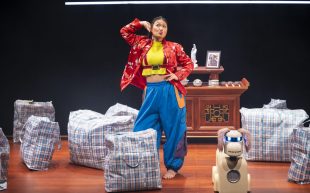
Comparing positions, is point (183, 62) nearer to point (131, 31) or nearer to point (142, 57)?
point (142, 57)

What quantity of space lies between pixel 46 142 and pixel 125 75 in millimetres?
1038

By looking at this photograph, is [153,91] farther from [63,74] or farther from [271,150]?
[63,74]

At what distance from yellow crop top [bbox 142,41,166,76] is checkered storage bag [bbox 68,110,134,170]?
697mm

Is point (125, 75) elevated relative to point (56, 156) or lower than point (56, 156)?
elevated

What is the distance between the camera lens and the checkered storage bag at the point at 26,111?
7.92 meters

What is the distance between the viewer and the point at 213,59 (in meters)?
7.89

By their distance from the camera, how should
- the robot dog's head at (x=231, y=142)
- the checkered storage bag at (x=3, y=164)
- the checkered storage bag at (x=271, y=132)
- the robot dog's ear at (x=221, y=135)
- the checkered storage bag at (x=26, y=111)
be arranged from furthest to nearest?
the checkered storage bag at (x=26, y=111)
the checkered storage bag at (x=271, y=132)
the checkered storage bag at (x=3, y=164)
the robot dog's ear at (x=221, y=135)
the robot dog's head at (x=231, y=142)

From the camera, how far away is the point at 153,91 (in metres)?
6.30

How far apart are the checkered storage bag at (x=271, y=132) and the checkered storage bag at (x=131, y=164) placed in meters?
1.47

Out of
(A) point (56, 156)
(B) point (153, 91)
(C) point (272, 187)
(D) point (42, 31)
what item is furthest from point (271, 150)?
(D) point (42, 31)

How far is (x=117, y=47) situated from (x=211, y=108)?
4.27 feet

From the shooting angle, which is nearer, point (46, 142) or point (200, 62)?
point (46, 142)

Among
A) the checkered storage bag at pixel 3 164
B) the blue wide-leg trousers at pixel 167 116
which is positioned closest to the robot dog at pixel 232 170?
the blue wide-leg trousers at pixel 167 116

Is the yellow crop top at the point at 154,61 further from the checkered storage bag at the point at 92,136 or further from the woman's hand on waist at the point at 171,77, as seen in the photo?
the checkered storage bag at the point at 92,136
